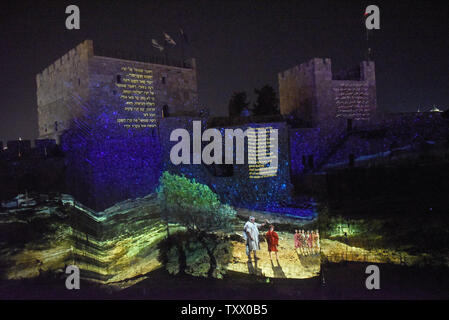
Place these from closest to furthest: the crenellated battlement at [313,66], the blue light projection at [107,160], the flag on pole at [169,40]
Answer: the blue light projection at [107,160] < the flag on pole at [169,40] < the crenellated battlement at [313,66]

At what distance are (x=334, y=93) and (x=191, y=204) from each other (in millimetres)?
7861

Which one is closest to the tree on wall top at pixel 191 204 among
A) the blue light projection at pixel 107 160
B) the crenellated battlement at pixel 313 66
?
the blue light projection at pixel 107 160

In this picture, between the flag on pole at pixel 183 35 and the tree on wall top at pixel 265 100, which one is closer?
the flag on pole at pixel 183 35

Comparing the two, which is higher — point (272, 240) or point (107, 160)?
point (107, 160)

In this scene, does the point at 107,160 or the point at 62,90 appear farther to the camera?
the point at 62,90

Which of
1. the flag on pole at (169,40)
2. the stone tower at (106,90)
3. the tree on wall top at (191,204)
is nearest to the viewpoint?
the stone tower at (106,90)

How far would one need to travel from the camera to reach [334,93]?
14.4 meters

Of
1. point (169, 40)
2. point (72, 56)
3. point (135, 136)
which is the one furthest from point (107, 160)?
point (169, 40)

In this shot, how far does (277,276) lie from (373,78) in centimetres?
951

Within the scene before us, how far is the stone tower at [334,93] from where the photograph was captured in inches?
561

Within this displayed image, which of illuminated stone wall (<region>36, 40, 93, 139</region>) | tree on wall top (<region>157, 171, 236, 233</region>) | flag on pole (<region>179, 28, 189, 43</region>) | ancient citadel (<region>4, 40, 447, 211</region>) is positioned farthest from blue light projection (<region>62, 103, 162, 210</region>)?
flag on pole (<region>179, 28, 189, 43</region>)

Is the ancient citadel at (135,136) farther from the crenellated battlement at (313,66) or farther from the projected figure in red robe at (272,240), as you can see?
the crenellated battlement at (313,66)

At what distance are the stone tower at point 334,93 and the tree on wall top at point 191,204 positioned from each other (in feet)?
20.3

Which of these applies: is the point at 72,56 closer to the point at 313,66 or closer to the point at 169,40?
the point at 169,40
